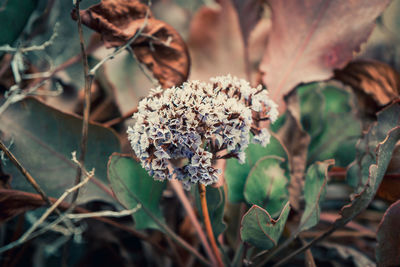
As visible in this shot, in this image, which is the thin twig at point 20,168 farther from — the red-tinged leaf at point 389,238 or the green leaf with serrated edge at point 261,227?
the red-tinged leaf at point 389,238

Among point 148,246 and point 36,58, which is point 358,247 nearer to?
point 148,246

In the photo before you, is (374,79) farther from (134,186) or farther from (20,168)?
(20,168)

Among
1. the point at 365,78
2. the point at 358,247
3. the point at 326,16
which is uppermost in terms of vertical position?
the point at 326,16

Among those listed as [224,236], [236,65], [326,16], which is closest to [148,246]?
[224,236]

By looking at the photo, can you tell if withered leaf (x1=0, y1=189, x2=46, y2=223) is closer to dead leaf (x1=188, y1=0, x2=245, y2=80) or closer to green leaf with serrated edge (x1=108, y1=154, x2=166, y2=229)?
green leaf with serrated edge (x1=108, y1=154, x2=166, y2=229)

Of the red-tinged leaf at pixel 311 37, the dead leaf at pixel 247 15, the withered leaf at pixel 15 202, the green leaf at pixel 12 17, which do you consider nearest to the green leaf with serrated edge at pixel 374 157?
the red-tinged leaf at pixel 311 37

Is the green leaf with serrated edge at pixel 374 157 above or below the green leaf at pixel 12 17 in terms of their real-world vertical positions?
below
